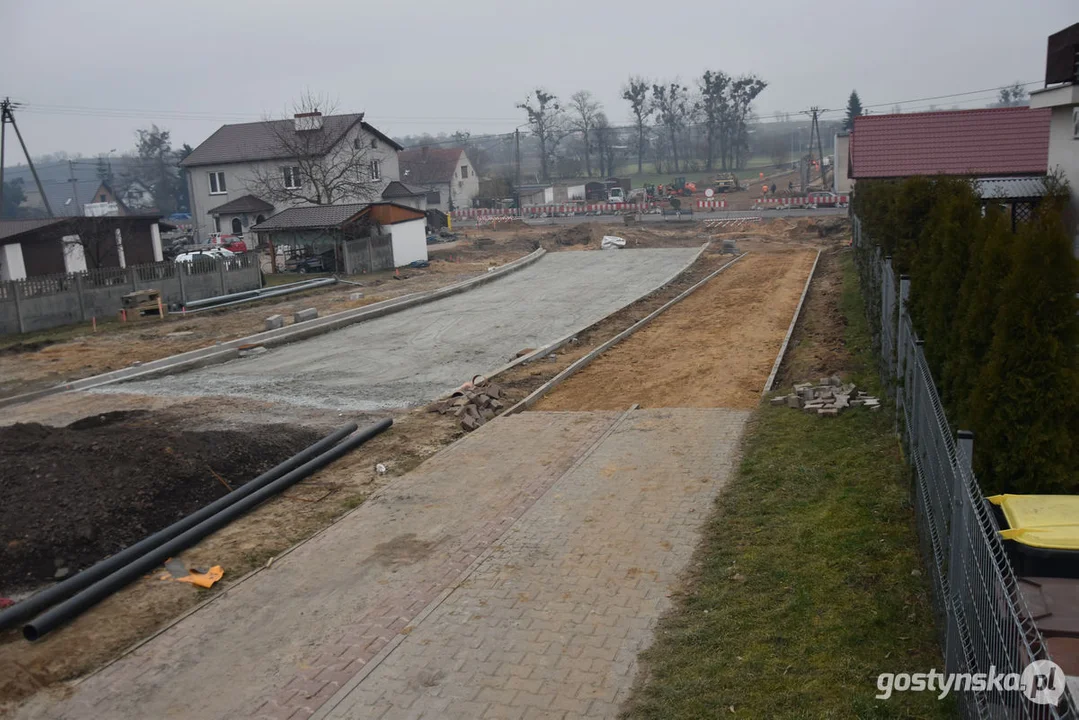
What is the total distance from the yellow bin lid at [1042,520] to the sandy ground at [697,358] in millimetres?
8473

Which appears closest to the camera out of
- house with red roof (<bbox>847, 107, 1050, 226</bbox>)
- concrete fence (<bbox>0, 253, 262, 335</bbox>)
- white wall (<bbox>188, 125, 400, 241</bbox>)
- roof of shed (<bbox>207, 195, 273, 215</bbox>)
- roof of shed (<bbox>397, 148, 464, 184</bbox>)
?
house with red roof (<bbox>847, 107, 1050, 226</bbox>)

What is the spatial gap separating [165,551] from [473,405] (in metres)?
6.34

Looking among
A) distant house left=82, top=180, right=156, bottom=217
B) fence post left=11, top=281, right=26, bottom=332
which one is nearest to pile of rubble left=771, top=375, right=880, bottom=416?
fence post left=11, top=281, right=26, bottom=332

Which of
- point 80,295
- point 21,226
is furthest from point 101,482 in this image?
point 21,226

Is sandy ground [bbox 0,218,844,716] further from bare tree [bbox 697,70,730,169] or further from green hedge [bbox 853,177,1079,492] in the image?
bare tree [bbox 697,70,730,169]

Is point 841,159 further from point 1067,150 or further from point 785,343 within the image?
point 1067,150

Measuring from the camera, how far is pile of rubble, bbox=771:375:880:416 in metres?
12.8

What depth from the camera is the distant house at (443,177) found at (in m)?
83.6

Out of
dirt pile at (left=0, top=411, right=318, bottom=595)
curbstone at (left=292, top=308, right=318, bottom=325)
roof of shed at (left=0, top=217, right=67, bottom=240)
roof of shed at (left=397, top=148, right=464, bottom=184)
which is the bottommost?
dirt pile at (left=0, top=411, right=318, bottom=595)

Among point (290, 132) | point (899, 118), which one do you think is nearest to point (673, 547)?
point (899, 118)

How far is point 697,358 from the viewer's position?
60.8 ft

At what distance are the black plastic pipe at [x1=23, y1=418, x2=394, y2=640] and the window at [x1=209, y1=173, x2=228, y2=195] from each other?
47.2m

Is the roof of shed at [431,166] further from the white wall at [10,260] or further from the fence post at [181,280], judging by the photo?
the fence post at [181,280]

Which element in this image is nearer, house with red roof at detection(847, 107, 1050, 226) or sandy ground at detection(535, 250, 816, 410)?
sandy ground at detection(535, 250, 816, 410)
